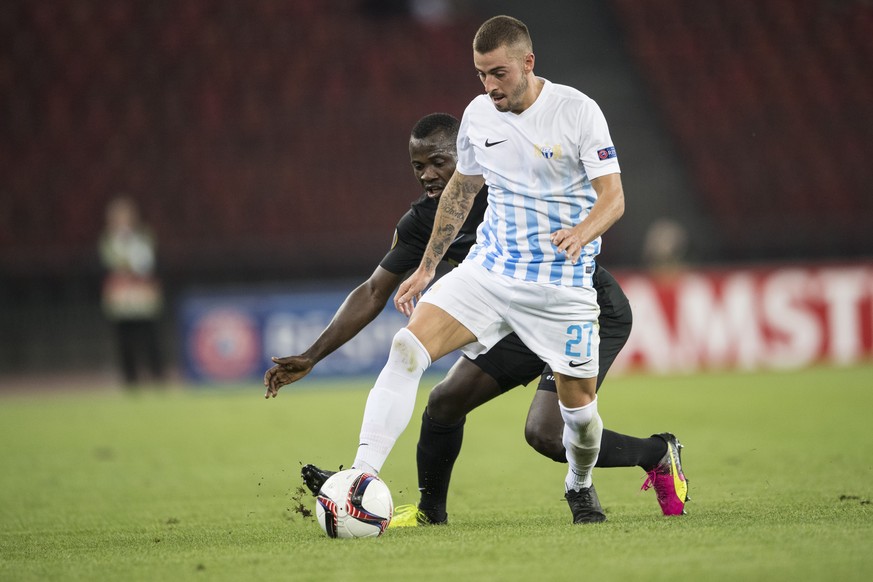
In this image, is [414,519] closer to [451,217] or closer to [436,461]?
[436,461]

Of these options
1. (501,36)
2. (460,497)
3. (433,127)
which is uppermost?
(501,36)

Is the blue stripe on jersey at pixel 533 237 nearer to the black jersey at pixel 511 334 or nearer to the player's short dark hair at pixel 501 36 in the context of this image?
the black jersey at pixel 511 334

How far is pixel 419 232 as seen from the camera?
5.53 meters

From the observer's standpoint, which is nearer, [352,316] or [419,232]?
[352,316]

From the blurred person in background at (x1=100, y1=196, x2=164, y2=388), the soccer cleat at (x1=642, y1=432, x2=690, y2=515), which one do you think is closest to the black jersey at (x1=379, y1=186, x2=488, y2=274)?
the soccer cleat at (x1=642, y1=432, x2=690, y2=515)

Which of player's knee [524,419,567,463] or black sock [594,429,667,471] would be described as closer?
player's knee [524,419,567,463]

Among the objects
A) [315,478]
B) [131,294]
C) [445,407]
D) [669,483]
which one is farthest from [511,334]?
[131,294]

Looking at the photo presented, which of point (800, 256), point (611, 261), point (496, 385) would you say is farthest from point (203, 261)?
point (496, 385)

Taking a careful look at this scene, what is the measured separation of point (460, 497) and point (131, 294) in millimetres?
9011

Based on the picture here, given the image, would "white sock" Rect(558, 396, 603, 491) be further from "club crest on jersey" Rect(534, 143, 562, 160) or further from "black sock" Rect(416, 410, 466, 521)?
"club crest on jersey" Rect(534, 143, 562, 160)

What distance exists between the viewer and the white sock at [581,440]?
496 centimetres

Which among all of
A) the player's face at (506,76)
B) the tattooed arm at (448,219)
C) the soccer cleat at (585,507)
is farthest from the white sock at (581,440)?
the player's face at (506,76)

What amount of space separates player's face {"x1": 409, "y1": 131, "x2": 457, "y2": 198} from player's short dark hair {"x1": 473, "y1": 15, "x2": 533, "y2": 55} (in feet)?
1.99

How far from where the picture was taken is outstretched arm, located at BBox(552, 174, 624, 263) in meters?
4.49
